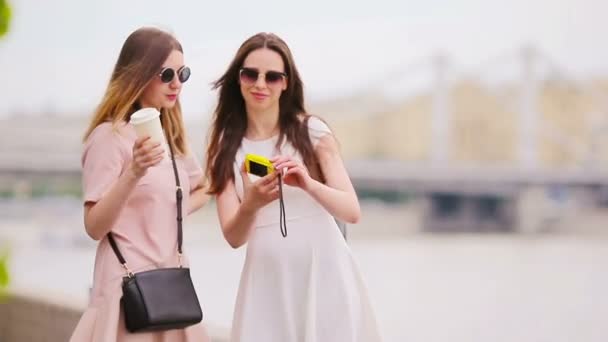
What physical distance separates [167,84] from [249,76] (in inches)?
6.1

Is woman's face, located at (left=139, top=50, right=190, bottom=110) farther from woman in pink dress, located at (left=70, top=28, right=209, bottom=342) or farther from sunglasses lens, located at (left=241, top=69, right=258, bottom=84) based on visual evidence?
sunglasses lens, located at (left=241, top=69, right=258, bottom=84)

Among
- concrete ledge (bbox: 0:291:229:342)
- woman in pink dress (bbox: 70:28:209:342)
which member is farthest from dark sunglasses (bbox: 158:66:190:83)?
concrete ledge (bbox: 0:291:229:342)

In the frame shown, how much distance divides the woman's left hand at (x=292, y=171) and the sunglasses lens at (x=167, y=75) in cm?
28

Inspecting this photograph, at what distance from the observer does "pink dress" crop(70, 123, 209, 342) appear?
1909 millimetres

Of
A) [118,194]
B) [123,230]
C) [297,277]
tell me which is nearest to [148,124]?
[118,194]

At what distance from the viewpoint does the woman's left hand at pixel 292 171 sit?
1729 mm

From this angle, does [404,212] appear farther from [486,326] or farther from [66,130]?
[486,326]

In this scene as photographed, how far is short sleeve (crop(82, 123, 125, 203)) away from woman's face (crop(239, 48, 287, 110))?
0.81ft

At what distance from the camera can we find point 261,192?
5.75ft

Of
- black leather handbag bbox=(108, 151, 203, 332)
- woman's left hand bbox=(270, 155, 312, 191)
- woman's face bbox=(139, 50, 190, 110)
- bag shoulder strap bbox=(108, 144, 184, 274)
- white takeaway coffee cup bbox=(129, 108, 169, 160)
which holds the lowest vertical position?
black leather handbag bbox=(108, 151, 203, 332)

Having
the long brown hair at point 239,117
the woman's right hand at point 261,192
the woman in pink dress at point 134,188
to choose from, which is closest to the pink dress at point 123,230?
the woman in pink dress at point 134,188

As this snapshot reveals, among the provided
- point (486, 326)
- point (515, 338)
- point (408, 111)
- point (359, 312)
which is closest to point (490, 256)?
point (408, 111)

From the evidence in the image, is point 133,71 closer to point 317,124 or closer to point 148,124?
point 148,124

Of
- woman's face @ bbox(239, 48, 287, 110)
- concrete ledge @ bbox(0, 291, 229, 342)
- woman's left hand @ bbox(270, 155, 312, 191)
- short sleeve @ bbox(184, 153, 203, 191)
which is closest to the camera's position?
woman's left hand @ bbox(270, 155, 312, 191)
